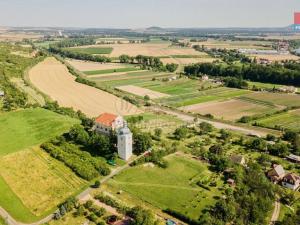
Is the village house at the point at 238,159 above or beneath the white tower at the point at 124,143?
beneath

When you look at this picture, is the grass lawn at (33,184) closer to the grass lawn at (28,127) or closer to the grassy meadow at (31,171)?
the grassy meadow at (31,171)

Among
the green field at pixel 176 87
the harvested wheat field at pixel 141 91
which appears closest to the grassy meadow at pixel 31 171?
the harvested wheat field at pixel 141 91

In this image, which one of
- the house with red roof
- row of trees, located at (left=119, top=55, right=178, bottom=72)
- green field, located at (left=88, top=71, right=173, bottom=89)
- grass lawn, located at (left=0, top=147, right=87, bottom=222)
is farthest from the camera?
row of trees, located at (left=119, top=55, right=178, bottom=72)

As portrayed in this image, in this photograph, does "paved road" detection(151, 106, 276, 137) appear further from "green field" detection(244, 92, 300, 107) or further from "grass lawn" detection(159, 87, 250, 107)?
"green field" detection(244, 92, 300, 107)

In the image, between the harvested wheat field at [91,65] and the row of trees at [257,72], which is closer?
the row of trees at [257,72]

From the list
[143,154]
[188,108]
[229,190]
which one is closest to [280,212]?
[229,190]

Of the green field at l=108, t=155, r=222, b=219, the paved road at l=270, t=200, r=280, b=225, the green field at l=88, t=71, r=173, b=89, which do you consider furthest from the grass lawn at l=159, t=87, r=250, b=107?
the paved road at l=270, t=200, r=280, b=225
